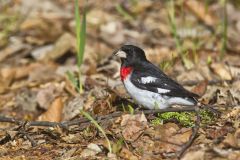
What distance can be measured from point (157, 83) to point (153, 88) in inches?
2.1

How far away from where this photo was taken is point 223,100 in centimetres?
552

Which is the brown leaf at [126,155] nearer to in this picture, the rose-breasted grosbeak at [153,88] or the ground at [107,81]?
the ground at [107,81]

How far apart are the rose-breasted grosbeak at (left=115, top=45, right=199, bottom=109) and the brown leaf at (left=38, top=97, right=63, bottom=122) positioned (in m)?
0.93

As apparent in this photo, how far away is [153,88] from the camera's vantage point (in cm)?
517

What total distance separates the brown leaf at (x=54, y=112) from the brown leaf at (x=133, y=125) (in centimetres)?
134

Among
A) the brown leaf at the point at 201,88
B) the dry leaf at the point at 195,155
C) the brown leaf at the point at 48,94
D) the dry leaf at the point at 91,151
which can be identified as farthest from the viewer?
the brown leaf at the point at 48,94

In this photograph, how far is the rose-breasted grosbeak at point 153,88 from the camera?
5.04 metres

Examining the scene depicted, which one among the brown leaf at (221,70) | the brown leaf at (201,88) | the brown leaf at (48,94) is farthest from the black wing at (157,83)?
the brown leaf at (48,94)

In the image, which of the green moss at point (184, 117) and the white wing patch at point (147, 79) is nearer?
the green moss at point (184, 117)

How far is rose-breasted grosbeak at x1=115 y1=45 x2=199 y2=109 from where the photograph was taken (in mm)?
5035

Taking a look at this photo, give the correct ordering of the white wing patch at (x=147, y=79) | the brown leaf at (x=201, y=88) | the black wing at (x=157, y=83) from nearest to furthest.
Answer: the black wing at (x=157, y=83) < the white wing patch at (x=147, y=79) < the brown leaf at (x=201, y=88)

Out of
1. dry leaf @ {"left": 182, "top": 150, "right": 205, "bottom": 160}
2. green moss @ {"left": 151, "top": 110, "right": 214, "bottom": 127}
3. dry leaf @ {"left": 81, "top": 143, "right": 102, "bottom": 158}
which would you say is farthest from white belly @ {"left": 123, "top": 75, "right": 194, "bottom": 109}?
dry leaf @ {"left": 182, "top": 150, "right": 205, "bottom": 160}

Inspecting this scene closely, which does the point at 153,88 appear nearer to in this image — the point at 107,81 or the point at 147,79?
the point at 147,79

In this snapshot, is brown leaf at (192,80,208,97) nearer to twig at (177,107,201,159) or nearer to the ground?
the ground
